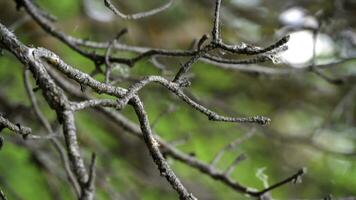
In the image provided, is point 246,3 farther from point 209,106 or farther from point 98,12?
point 98,12

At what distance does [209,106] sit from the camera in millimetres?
2883

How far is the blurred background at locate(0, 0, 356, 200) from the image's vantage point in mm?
2506

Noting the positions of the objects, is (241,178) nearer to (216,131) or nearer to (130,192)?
(216,131)

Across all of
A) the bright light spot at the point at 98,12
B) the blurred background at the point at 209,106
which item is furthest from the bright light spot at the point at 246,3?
the bright light spot at the point at 98,12

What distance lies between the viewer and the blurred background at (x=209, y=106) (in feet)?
8.22

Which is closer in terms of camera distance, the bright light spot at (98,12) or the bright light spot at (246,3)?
the bright light spot at (246,3)

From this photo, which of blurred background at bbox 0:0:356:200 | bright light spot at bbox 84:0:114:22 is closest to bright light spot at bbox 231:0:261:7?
blurred background at bbox 0:0:356:200

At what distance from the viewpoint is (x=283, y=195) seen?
11.8ft

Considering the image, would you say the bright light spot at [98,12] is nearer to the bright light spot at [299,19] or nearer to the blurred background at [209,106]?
the blurred background at [209,106]

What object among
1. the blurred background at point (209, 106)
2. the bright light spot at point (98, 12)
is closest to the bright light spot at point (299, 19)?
the blurred background at point (209, 106)

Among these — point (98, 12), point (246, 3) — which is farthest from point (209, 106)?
point (98, 12)

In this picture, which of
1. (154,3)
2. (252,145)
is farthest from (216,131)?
(154,3)

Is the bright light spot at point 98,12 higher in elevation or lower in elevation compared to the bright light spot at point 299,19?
higher

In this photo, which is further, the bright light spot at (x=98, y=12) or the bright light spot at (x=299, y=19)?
the bright light spot at (x=98, y=12)
